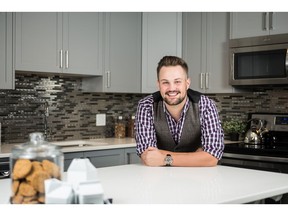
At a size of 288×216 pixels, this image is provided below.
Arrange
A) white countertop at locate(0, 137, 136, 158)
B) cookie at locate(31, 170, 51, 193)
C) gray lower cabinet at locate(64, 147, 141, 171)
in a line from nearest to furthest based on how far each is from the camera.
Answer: cookie at locate(31, 170, 51, 193), white countertop at locate(0, 137, 136, 158), gray lower cabinet at locate(64, 147, 141, 171)

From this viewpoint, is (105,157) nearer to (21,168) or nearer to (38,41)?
(38,41)

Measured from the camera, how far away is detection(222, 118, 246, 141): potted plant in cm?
418

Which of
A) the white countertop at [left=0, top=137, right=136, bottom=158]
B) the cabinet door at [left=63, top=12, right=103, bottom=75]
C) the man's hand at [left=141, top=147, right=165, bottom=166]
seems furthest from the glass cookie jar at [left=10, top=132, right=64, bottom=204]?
the cabinet door at [left=63, top=12, right=103, bottom=75]

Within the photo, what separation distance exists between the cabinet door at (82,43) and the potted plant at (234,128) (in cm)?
133

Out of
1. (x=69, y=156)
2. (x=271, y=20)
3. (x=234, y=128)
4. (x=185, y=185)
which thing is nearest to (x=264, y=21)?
(x=271, y=20)

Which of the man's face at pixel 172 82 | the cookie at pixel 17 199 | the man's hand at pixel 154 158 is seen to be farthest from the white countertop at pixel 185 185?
the man's face at pixel 172 82

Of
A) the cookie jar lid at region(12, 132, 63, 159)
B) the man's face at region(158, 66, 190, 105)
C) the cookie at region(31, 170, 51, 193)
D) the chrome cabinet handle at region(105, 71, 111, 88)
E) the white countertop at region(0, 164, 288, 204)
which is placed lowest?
the white countertop at region(0, 164, 288, 204)

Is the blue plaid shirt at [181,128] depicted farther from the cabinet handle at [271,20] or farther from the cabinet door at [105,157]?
the cabinet handle at [271,20]

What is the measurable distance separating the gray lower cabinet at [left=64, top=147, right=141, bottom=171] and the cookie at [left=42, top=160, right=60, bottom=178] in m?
2.09

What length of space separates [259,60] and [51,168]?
2.92 meters

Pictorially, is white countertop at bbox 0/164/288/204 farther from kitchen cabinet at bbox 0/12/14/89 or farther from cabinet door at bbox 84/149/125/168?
kitchen cabinet at bbox 0/12/14/89

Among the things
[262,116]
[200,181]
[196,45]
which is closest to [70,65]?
[196,45]

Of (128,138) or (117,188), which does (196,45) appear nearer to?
(128,138)
